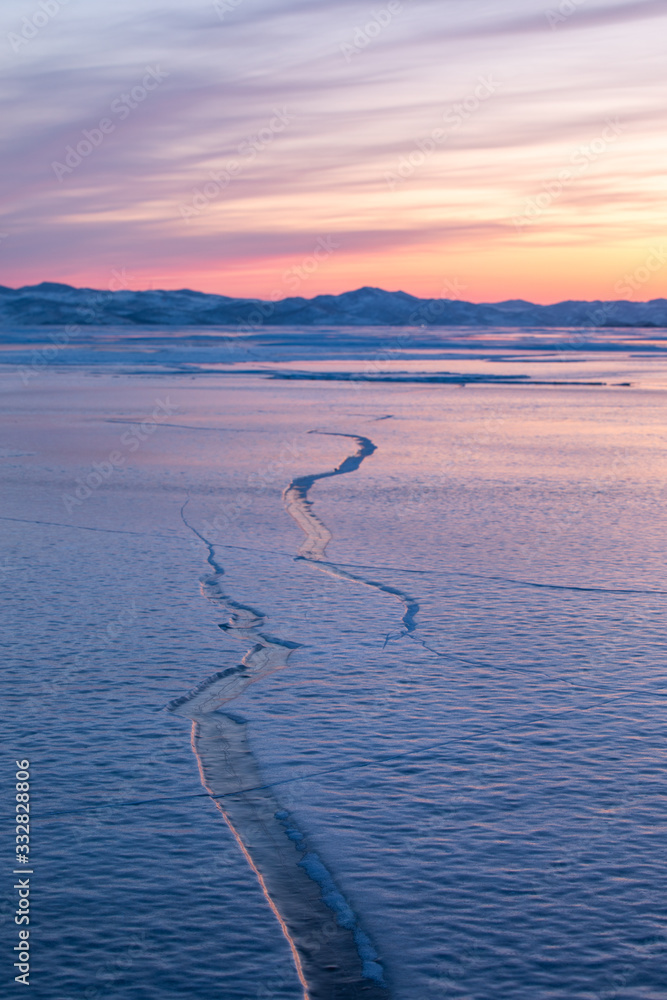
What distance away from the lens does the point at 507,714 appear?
3.37m

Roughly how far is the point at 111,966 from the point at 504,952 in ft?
2.76

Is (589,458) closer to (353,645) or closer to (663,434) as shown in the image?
(663,434)

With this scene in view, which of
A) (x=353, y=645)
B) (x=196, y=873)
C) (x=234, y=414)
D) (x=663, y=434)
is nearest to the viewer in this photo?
(x=196, y=873)

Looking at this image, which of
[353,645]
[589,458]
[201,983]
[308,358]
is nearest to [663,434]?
[589,458]

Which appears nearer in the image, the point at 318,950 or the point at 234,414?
the point at 318,950

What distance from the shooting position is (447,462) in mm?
9430

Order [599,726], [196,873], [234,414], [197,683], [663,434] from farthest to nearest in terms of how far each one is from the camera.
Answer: [234,414] < [663,434] < [197,683] < [599,726] < [196,873]

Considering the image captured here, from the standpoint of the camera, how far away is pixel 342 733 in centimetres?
323

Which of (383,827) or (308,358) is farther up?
(308,358)

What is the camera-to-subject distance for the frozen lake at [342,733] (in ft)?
6.98

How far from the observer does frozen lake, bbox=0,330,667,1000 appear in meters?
2.13

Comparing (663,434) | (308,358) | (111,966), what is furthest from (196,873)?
(308,358)

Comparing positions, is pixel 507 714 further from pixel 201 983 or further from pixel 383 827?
pixel 201 983

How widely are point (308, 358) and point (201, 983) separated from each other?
30827 mm
